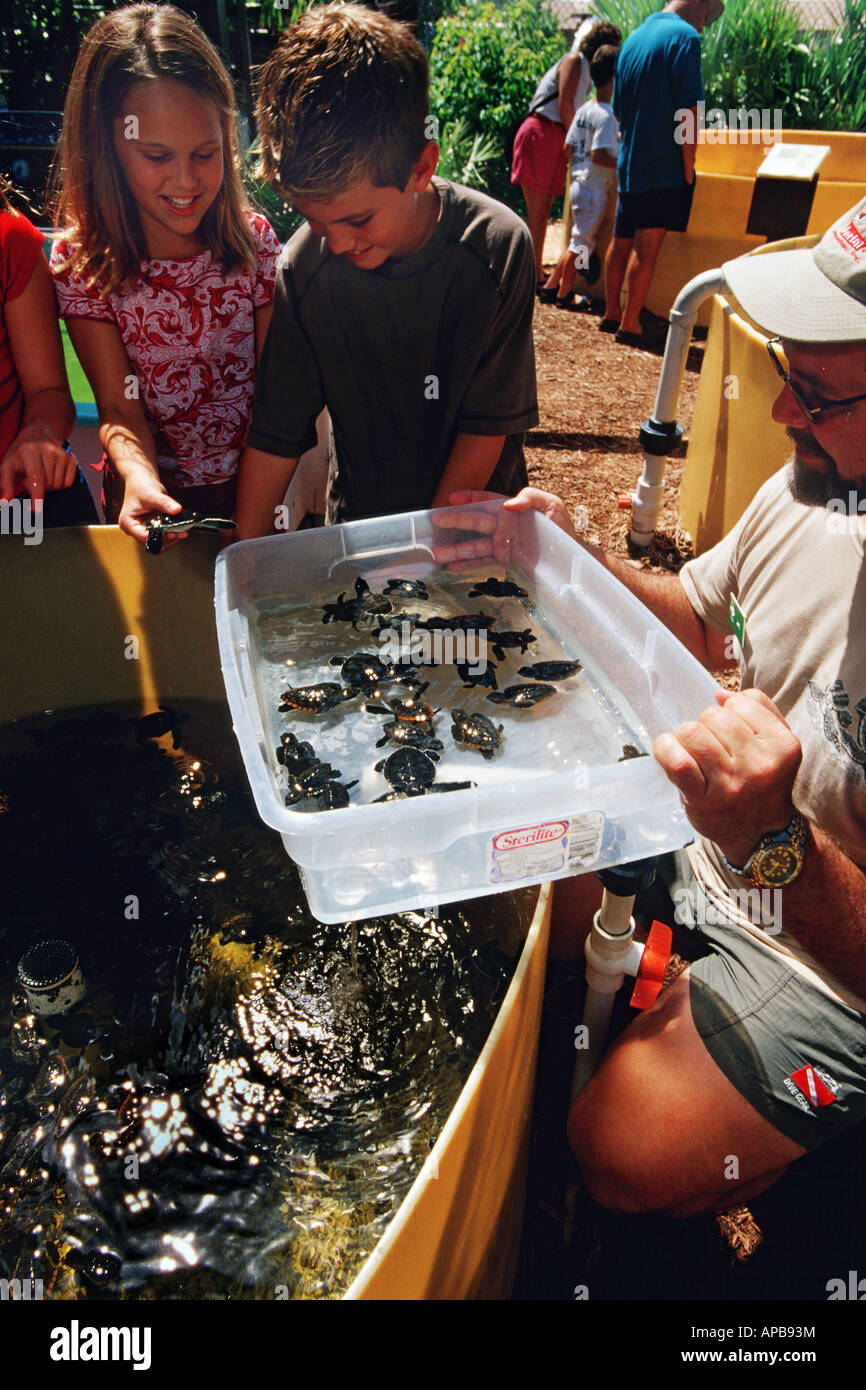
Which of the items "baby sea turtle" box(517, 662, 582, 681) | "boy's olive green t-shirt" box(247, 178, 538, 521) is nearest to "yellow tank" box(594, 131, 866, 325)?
"boy's olive green t-shirt" box(247, 178, 538, 521)

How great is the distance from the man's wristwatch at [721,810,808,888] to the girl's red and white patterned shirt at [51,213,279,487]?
1.96 meters

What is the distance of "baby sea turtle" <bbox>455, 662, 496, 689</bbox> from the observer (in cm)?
187

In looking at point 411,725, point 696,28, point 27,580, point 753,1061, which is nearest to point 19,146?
point 696,28

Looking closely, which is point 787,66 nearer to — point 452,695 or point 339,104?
point 339,104

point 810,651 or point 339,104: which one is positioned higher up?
point 339,104

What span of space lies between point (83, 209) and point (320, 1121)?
2.27 meters

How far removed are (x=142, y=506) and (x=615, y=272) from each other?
611 cm

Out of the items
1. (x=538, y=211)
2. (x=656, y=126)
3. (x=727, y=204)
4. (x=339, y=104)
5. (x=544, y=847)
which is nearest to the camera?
(x=544, y=847)

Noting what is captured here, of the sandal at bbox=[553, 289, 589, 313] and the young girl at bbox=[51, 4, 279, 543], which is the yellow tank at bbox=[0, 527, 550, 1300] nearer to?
the young girl at bbox=[51, 4, 279, 543]

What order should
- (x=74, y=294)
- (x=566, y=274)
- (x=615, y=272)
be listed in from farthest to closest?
(x=566, y=274), (x=615, y=272), (x=74, y=294)

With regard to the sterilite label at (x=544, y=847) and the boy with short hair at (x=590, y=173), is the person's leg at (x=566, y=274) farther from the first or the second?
the sterilite label at (x=544, y=847)

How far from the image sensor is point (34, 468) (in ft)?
6.93

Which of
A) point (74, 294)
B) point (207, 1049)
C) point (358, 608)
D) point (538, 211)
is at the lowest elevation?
point (207, 1049)

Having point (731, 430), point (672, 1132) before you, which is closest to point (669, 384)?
point (731, 430)
